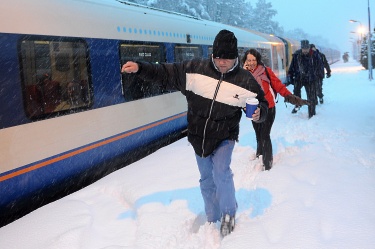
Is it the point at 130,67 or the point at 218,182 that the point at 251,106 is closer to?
the point at 218,182

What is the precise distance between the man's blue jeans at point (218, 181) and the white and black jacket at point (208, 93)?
0.28ft

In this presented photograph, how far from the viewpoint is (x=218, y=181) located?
341cm

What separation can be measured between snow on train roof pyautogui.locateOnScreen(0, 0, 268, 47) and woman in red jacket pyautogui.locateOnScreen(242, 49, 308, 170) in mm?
2363

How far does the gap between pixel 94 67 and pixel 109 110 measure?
2.36 feet

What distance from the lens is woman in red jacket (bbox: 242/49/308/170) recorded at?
199 inches

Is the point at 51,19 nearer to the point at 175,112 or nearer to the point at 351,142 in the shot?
the point at 175,112

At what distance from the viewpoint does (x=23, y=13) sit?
4.52 m

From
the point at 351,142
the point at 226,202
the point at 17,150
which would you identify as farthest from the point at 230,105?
the point at 351,142

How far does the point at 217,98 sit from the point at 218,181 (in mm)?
767

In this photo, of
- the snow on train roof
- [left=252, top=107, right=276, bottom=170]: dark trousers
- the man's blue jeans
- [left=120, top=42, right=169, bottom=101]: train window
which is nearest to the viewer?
the man's blue jeans

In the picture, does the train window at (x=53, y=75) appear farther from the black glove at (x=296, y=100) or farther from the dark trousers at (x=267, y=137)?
the black glove at (x=296, y=100)

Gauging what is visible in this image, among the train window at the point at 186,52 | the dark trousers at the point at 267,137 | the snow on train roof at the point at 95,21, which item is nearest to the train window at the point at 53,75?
the snow on train roof at the point at 95,21

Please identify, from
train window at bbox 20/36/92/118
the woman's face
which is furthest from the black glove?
train window at bbox 20/36/92/118

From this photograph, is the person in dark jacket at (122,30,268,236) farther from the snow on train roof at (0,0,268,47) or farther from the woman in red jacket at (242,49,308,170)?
the snow on train roof at (0,0,268,47)
